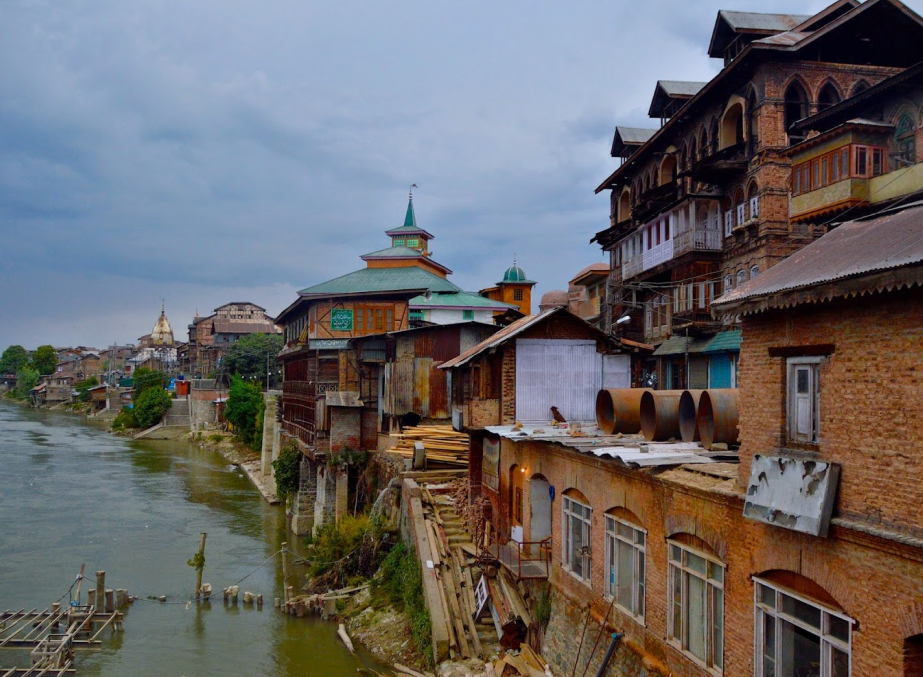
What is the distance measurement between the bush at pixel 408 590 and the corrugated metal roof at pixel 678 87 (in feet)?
83.1

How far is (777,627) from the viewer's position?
891 cm

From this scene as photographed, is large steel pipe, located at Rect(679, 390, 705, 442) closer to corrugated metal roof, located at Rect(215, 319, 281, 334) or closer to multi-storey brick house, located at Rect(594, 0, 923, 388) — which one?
multi-storey brick house, located at Rect(594, 0, 923, 388)

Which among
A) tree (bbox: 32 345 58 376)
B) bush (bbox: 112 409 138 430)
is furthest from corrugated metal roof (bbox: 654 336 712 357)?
tree (bbox: 32 345 58 376)

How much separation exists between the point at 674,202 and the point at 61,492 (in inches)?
1610

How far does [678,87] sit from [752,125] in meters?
10.0

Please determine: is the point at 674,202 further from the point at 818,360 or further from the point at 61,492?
the point at 61,492

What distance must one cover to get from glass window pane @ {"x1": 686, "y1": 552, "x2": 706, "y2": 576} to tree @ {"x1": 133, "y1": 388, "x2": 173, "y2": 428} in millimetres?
86869

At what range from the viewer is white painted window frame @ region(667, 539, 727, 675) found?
396 inches

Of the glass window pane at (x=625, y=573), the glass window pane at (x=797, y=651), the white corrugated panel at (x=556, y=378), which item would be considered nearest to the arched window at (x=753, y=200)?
the white corrugated panel at (x=556, y=378)

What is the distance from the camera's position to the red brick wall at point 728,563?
7.25m

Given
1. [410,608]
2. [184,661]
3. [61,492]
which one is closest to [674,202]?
[410,608]

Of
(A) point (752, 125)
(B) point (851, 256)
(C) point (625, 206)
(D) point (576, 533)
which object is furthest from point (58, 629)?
(C) point (625, 206)

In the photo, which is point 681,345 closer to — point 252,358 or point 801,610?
point 801,610

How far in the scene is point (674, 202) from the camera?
31.6m
